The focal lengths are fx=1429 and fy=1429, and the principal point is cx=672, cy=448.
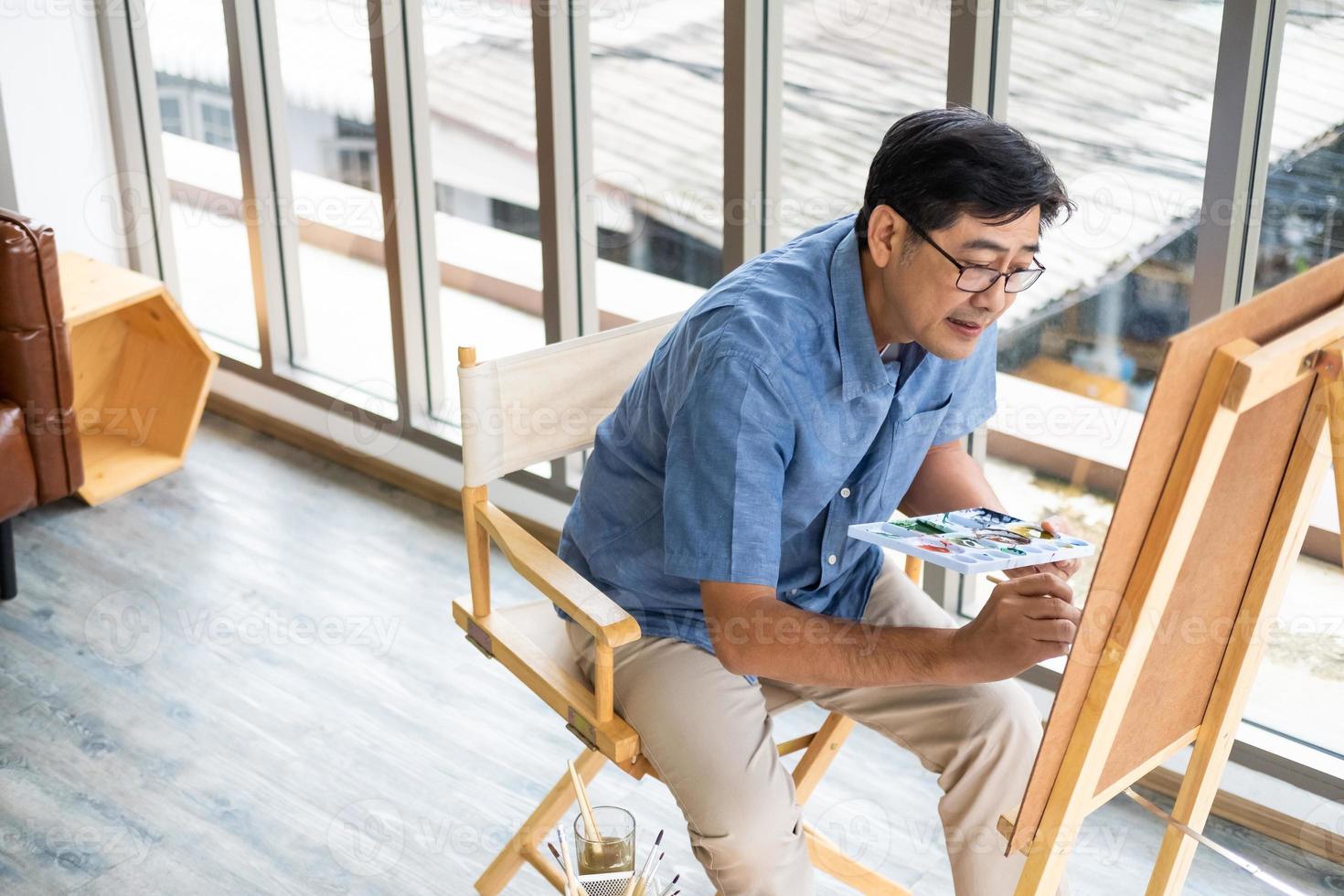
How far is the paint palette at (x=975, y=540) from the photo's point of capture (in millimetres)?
1621

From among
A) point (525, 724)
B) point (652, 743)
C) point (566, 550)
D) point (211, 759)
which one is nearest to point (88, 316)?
point (211, 759)

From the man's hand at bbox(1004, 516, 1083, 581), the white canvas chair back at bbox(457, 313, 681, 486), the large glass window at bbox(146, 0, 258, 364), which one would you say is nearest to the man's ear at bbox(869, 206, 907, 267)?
the man's hand at bbox(1004, 516, 1083, 581)

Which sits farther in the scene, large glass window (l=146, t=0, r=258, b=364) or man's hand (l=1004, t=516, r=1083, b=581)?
large glass window (l=146, t=0, r=258, b=364)

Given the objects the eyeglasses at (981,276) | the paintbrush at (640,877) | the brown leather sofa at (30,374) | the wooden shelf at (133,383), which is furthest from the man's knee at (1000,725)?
the wooden shelf at (133,383)

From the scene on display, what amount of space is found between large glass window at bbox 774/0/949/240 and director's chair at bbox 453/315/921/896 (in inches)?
29.4

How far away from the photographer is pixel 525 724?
2820mm

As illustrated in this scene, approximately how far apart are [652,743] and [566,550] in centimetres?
36

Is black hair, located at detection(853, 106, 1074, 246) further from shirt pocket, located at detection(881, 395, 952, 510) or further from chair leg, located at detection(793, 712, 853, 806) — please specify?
chair leg, located at detection(793, 712, 853, 806)

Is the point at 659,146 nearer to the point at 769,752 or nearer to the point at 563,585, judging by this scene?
the point at 563,585

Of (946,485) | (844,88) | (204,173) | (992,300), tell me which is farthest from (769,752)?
(204,173)

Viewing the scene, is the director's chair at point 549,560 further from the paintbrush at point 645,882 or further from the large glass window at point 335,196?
the large glass window at point 335,196

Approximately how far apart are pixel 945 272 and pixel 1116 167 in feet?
2.86

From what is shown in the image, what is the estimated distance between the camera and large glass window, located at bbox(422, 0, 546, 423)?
3.28 m

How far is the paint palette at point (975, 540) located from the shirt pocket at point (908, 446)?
0.45 feet
